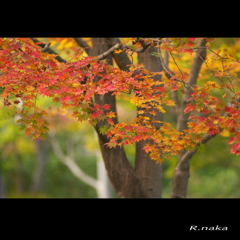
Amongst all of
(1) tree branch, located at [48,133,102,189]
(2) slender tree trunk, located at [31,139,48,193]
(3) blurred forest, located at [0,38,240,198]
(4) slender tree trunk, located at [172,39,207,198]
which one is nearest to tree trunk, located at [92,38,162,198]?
(4) slender tree trunk, located at [172,39,207,198]

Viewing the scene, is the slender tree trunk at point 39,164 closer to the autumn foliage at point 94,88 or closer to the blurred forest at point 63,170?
the blurred forest at point 63,170

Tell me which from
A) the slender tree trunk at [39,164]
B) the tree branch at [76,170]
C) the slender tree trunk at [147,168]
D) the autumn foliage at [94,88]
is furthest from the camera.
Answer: the slender tree trunk at [39,164]

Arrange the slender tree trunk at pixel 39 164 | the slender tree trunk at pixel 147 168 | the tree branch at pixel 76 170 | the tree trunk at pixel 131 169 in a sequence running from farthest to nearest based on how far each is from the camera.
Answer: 1. the slender tree trunk at pixel 39 164
2. the tree branch at pixel 76 170
3. the slender tree trunk at pixel 147 168
4. the tree trunk at pixel 131 169

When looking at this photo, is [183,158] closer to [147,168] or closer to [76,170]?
[147,168]

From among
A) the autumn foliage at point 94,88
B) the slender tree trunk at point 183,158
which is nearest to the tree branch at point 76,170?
the slender tree trunk at point 183,158

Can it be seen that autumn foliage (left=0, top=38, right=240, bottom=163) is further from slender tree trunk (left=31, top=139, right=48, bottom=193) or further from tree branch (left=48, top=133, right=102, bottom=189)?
slender tree trunk (left=31, top=139, right=48, bottom=193)

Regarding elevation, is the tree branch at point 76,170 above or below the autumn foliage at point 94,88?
below

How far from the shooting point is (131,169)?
4.20m

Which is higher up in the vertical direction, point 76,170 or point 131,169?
point 131,169

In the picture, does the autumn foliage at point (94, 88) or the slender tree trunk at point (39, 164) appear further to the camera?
the slender tree trunk at point (39, 164)

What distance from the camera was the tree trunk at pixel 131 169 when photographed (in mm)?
4055

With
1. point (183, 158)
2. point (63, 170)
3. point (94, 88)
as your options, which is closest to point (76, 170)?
point (63, 170)

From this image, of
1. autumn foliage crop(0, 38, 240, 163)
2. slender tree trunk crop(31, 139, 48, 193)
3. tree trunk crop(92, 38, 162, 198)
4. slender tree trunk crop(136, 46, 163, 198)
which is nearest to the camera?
autumn foliage crop(0, 38, 240, 163)

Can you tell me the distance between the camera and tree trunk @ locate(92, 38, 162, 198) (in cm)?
405
